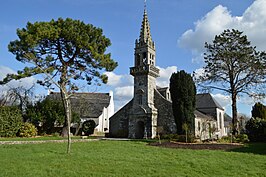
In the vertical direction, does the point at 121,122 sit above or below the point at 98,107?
below

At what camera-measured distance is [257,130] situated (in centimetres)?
2053

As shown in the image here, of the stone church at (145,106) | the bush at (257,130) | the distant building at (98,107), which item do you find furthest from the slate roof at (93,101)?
the bush at (257,130)

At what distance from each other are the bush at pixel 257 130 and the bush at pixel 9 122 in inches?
861

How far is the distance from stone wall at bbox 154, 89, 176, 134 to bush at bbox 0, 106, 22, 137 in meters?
15.3

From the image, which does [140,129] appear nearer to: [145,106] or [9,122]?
[145,106]

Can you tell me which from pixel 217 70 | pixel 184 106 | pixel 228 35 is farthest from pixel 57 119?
pixel 228 35

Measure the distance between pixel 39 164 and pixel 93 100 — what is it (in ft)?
116

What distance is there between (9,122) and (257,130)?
2274 centimetres

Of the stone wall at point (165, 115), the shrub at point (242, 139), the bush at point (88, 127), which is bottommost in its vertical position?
the shrub at point (242, 139)

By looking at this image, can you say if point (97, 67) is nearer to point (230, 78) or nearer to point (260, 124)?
point (230, 78)

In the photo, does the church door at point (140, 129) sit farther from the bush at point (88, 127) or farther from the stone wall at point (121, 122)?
the bush at point (88, 127)

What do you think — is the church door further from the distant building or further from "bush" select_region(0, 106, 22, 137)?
"bush" select_region(0, 106, 22, 137)

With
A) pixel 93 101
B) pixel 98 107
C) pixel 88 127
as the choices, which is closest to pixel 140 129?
pixel 88 127

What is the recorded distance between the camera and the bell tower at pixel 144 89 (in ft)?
91.0
